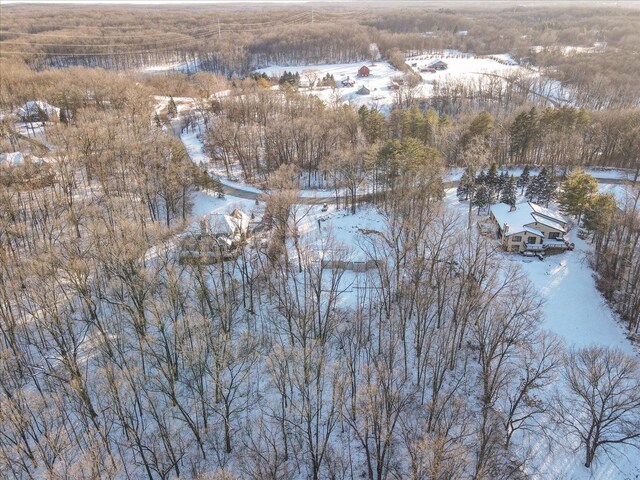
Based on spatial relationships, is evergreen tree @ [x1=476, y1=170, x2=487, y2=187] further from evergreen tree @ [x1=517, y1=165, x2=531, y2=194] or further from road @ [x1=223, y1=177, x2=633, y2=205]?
evergreen tree @ [x1=517, y1=165, x2=531, y2=194]

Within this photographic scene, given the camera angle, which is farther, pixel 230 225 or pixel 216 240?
pixel 230 225

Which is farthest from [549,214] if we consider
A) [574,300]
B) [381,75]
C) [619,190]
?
[381,75]

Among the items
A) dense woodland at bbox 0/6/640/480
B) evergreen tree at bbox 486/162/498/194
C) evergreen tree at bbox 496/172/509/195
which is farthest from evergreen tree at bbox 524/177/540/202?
evergreen tree at bbox 486/162/498/194

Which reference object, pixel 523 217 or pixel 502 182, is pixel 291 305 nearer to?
pixel 523 217

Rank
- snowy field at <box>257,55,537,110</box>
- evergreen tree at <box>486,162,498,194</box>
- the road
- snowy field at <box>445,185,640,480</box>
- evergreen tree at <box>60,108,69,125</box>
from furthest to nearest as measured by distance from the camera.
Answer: snowy field at <box>257,55,537,110</box>, evergreen tree at <box>60,108,69,125</box>, the road, evergreen tree at <box>486,162,498,194</box>, snowy field at <box>445,185,640,480</box>

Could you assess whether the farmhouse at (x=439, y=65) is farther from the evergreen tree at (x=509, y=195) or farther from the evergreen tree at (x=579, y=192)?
the evergreen tree at (x=579, y=192)

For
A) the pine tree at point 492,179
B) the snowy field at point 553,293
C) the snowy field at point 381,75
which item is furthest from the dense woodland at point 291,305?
the snowy field at point 381,75

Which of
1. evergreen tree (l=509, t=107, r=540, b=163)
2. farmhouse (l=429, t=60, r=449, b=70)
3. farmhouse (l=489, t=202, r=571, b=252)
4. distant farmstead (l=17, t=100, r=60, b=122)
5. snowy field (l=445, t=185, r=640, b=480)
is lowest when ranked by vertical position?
snowy field (l=445, t=185, r=640, b=480)
